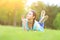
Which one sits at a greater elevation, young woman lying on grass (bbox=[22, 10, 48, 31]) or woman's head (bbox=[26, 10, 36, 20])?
woman's head (bbox=[26, 10, 36, 20])

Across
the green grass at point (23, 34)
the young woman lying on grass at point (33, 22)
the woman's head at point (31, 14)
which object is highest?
the woman's head at point (31, 14)

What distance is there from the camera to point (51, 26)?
1558 mm

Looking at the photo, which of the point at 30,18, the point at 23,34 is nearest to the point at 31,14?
the point at 30,18

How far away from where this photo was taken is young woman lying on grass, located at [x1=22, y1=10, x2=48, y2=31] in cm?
156

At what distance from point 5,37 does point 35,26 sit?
0.63ft

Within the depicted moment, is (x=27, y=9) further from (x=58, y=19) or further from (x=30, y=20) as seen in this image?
(x=58, y=19)

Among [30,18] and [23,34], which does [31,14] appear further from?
[23,34]

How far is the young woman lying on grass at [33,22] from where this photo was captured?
1.56 metres

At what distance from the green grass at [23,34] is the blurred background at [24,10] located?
0.11 feet

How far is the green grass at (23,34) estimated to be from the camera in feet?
4.98

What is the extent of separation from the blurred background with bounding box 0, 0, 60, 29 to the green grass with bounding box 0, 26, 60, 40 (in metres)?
0.03

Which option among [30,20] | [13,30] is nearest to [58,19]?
[30,20]

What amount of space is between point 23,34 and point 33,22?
10cm

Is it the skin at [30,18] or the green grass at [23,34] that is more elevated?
the skin at [30,18]
